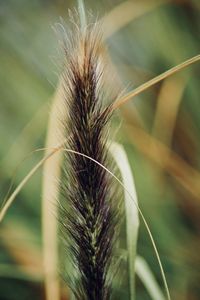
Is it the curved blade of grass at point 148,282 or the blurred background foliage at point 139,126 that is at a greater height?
the blurred background foliage at point 139,126

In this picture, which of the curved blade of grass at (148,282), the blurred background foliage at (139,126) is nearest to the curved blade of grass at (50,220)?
the curved blade of grass at (148,282)

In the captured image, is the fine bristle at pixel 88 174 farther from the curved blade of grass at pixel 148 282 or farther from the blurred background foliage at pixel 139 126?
the blurred background foliage at pixel 139 126

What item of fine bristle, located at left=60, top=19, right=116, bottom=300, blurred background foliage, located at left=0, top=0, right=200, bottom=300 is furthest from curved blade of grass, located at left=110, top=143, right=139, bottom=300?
blurred background foliage, located at left=0, top=0, right=200, bottom=300

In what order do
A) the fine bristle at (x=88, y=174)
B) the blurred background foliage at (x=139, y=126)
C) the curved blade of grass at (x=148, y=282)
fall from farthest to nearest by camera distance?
1. the blurred background foliage at (x=139, y=126)
2. the curved blade of grass at (x=148, y=282)
3. the fine bristle at (x=88, y=174)

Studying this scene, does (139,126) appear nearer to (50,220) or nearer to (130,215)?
(50,220)

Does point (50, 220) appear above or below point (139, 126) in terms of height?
below

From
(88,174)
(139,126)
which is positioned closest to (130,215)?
(88,174)

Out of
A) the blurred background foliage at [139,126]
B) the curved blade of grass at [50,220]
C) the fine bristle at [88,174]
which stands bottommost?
the fine bristle at [88,174]
